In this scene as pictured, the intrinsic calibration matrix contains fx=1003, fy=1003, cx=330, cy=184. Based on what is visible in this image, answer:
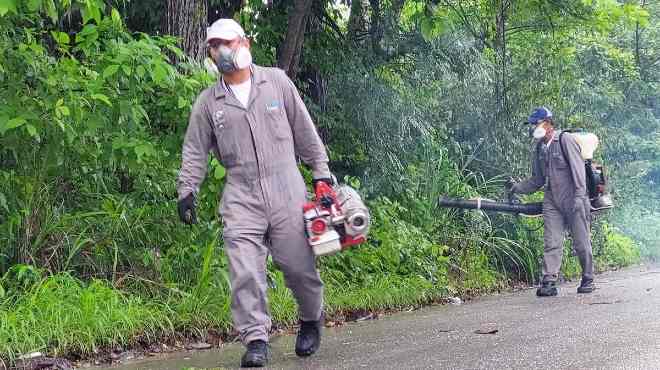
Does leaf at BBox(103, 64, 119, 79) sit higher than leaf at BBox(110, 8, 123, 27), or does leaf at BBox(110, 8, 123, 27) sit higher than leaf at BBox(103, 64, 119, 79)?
leaf at BBox(110, 8, 123, 27)

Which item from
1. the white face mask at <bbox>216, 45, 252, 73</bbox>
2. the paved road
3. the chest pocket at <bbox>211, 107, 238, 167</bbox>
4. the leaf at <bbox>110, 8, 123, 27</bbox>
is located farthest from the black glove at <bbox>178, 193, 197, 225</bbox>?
the leaf at <bbox>110, 8, 123, 27</bbox>

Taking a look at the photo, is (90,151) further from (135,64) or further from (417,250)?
(417,250)

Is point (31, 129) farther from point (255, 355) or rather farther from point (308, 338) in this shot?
point (308, 338)

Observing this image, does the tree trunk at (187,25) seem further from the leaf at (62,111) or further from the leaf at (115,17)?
the leaf at (62,111)

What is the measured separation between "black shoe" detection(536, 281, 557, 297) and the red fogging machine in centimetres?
514

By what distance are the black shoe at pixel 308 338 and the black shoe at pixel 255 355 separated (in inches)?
18.1

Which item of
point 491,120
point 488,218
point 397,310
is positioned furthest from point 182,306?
point 491,120

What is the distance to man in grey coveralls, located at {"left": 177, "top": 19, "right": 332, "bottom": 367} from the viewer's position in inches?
231

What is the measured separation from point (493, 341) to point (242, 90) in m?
2.35

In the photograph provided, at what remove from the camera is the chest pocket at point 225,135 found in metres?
6.01

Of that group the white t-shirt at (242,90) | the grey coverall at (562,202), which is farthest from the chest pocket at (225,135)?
the grey coverall at (562,202)

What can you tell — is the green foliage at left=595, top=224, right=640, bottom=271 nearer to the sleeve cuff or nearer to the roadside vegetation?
the roadside vegetation

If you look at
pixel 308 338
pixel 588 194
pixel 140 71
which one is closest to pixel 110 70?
pixel 140 71

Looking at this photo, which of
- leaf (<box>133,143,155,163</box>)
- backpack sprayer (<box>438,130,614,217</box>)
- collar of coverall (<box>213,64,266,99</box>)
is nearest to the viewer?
collar of coverall (<box>213,64,266,99</box>)
